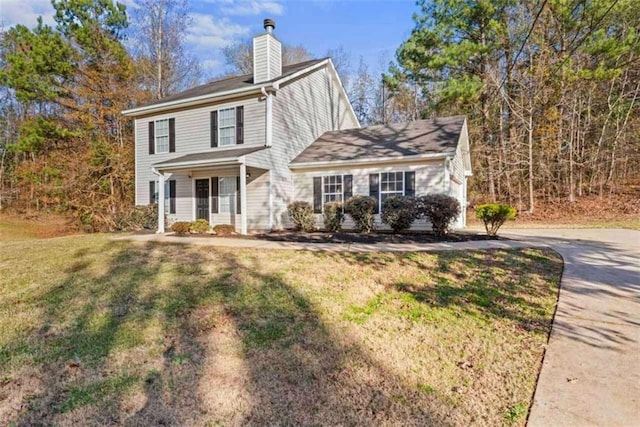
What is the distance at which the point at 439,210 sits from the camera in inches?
388

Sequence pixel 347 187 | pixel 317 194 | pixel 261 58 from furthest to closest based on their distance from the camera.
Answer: pixel 261 58 → pixel 317 194 → pixel 347 187

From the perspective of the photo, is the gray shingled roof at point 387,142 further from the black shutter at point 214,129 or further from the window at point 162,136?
the window at point 162,136

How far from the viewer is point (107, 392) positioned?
278 centimetres

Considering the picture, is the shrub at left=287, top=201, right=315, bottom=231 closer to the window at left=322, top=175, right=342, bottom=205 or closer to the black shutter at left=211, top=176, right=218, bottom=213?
the window at left=322, top=175, right=342, bottom=205

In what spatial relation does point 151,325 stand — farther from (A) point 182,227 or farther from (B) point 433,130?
(B) point 433,130

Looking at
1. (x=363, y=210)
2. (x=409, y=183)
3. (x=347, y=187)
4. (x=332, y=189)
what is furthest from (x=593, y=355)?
(x=332, y=189)

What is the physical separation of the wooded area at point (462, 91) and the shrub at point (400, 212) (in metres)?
10.7

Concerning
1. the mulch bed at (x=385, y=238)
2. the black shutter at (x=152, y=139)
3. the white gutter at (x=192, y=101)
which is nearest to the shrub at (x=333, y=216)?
the mulch bed at (x=385, y=238)

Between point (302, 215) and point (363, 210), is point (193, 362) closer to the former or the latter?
point (363, 210)

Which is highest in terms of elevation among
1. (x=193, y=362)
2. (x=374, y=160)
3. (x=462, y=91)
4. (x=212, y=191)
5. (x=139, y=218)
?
(x=462, y=91)

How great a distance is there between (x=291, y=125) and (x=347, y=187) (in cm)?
333

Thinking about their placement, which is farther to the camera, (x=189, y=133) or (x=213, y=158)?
(x=189, y=133)

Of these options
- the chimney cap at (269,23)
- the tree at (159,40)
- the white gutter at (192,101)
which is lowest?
the white gutter at (192,101)

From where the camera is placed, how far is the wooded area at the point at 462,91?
17.4 metres
